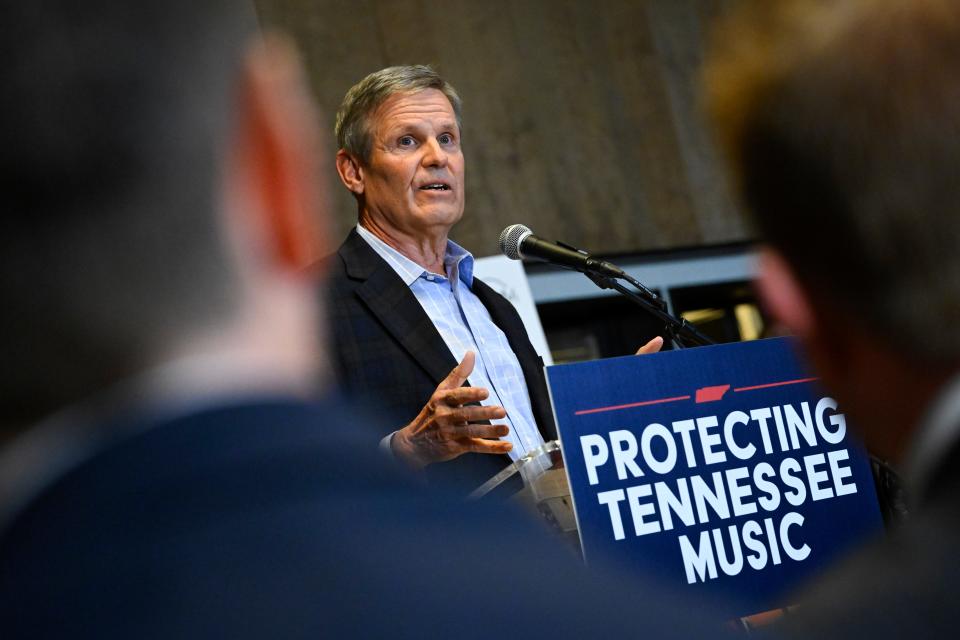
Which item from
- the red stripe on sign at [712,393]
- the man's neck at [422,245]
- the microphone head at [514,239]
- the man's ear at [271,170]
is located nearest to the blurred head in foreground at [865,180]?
the man's ear at [271,170]

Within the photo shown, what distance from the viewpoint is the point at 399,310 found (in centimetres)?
277

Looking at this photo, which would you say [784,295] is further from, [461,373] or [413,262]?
[413,262]

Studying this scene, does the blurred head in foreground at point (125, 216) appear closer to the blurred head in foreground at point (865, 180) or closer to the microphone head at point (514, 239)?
the blurred head in foreground at point (865, 180)

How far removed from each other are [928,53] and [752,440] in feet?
5.84

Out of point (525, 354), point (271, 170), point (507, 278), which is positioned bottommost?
point (271, 170)

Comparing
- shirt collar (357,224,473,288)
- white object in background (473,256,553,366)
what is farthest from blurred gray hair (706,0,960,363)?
white object in background (473,256,553,366)

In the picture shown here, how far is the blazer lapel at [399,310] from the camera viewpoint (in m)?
2.68

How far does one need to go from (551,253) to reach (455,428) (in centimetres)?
64

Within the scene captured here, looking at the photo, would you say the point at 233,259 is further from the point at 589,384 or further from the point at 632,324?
the point at 632,324

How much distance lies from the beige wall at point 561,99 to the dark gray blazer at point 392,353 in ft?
10.0

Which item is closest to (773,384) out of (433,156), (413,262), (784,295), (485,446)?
(485,446)

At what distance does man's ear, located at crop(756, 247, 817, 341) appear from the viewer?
2.31ft

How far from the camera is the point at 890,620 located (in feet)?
1.55

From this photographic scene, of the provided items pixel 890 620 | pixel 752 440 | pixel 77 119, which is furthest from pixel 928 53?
pixel 752 440
